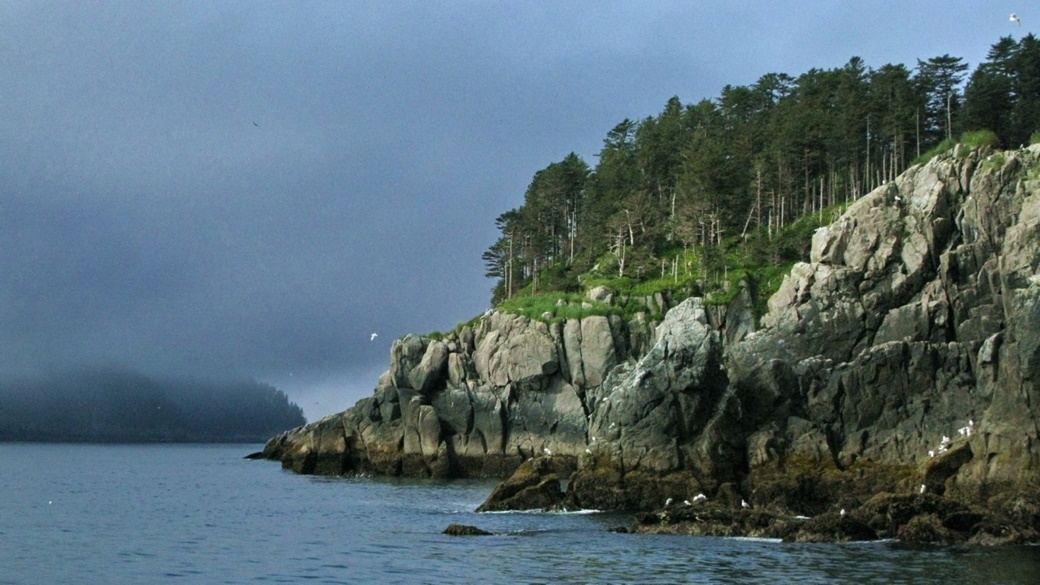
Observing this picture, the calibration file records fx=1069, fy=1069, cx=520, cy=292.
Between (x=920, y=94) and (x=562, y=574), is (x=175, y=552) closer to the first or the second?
(x=562, y=574)

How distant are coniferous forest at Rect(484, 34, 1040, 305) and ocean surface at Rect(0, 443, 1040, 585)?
46.0 meters

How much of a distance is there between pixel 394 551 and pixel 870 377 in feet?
122

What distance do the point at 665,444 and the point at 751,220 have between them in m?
64.1

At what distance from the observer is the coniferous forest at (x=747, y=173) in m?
105

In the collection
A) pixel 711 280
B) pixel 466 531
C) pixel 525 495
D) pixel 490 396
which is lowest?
pixel 466 531

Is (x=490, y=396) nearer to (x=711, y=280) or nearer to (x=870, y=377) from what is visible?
(x=711, y=280)

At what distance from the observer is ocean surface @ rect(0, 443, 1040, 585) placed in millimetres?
38125

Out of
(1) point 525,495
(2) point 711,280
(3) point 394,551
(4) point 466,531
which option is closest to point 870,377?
(1) point 525,495

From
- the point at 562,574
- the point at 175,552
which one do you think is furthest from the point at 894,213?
the point at 175,552

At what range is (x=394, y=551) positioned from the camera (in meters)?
45.6

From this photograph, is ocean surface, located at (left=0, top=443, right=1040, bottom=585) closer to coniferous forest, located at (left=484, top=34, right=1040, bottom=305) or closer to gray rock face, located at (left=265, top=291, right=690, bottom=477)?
gray rock face, located at (left=265, top=291, right=690, bottom=477)

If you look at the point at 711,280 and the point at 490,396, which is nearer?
the point at 490,396

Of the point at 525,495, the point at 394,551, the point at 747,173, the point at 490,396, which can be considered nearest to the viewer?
the point at 394,551

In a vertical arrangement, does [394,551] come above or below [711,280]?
below
